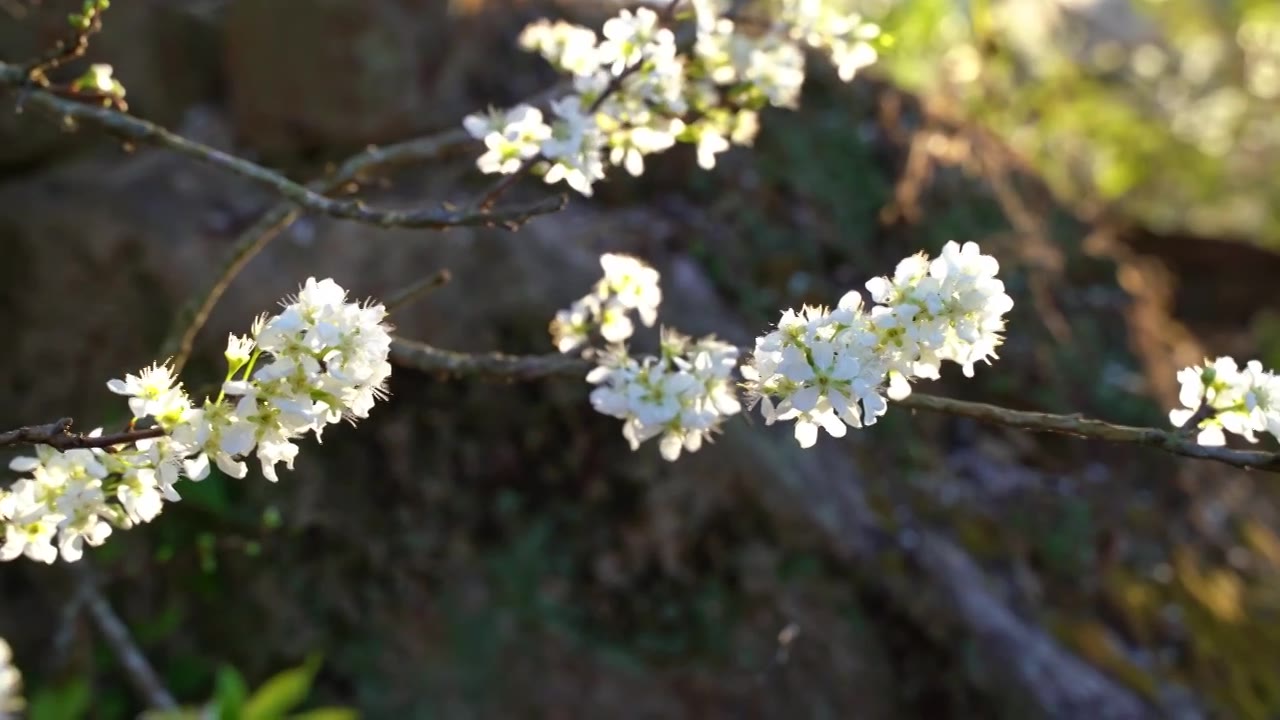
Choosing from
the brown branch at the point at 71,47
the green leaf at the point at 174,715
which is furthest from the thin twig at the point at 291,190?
the green leaf at the point at 174,715

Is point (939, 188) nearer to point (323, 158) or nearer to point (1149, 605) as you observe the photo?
point (1149, 605)

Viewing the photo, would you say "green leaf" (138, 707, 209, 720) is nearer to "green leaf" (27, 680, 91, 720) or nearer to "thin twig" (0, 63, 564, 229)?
"green leaf" (27, 680, 91, 720)

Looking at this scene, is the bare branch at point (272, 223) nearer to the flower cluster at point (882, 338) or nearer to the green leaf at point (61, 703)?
the flower cluster at point (882, 338)

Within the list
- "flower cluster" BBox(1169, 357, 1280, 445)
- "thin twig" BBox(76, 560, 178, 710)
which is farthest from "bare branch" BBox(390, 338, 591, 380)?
"thin twig" BBox(76, 560, 178, 710)

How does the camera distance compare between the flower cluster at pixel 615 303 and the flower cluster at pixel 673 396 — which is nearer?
the flower cluster at pixel 673 396

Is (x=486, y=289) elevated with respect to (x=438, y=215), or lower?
elevated

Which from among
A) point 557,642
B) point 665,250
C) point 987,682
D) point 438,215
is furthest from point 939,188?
point 438,215
